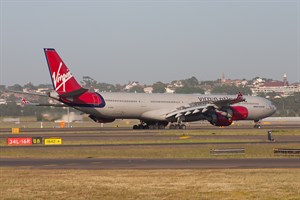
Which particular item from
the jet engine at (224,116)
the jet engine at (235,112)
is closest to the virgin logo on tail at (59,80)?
the jet engine at (224,116)

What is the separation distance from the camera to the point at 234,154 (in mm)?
49469

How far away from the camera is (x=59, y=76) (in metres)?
87.4

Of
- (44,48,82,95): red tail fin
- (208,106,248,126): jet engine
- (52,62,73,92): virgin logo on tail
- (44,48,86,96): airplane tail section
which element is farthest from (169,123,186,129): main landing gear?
(52,62,73,92): virgin logo on tail

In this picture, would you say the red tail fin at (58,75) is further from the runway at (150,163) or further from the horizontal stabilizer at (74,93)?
the runway at (150,163)

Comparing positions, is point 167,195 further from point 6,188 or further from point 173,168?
point 173,168

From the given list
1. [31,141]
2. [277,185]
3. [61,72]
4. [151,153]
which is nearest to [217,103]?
[61,72]

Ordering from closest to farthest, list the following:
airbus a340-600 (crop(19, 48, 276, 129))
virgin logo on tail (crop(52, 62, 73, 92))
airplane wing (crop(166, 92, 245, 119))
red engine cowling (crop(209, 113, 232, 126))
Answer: virgin logo on tail (crop(52, 62, 73, 92))
airbus a340-600 (crop(19, 48, 276, 129))
airplane wing (crop(166, 92, 245, 119))
red engine cowling (crop(209, 113, 232, 126))

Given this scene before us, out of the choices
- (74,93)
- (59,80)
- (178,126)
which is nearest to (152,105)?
(178,126)

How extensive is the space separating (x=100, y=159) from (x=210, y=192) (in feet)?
61.9

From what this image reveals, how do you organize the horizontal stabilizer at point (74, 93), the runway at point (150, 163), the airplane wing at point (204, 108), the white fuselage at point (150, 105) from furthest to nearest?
the airplane wing at point (204, 108), the white fuselage at point (150, 105), the horizontal stabilizer at point (74, 93), the runway at point (150, 163)

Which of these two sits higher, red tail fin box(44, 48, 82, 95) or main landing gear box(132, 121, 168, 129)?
red tail fin box(44, 48, 82, 95)

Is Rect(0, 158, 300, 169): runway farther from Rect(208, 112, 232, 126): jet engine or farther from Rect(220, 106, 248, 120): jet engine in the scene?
Rect(220, 106, 248, 120): jet engine

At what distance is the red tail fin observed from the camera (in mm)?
87125

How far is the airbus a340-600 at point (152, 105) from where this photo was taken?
87438mm
